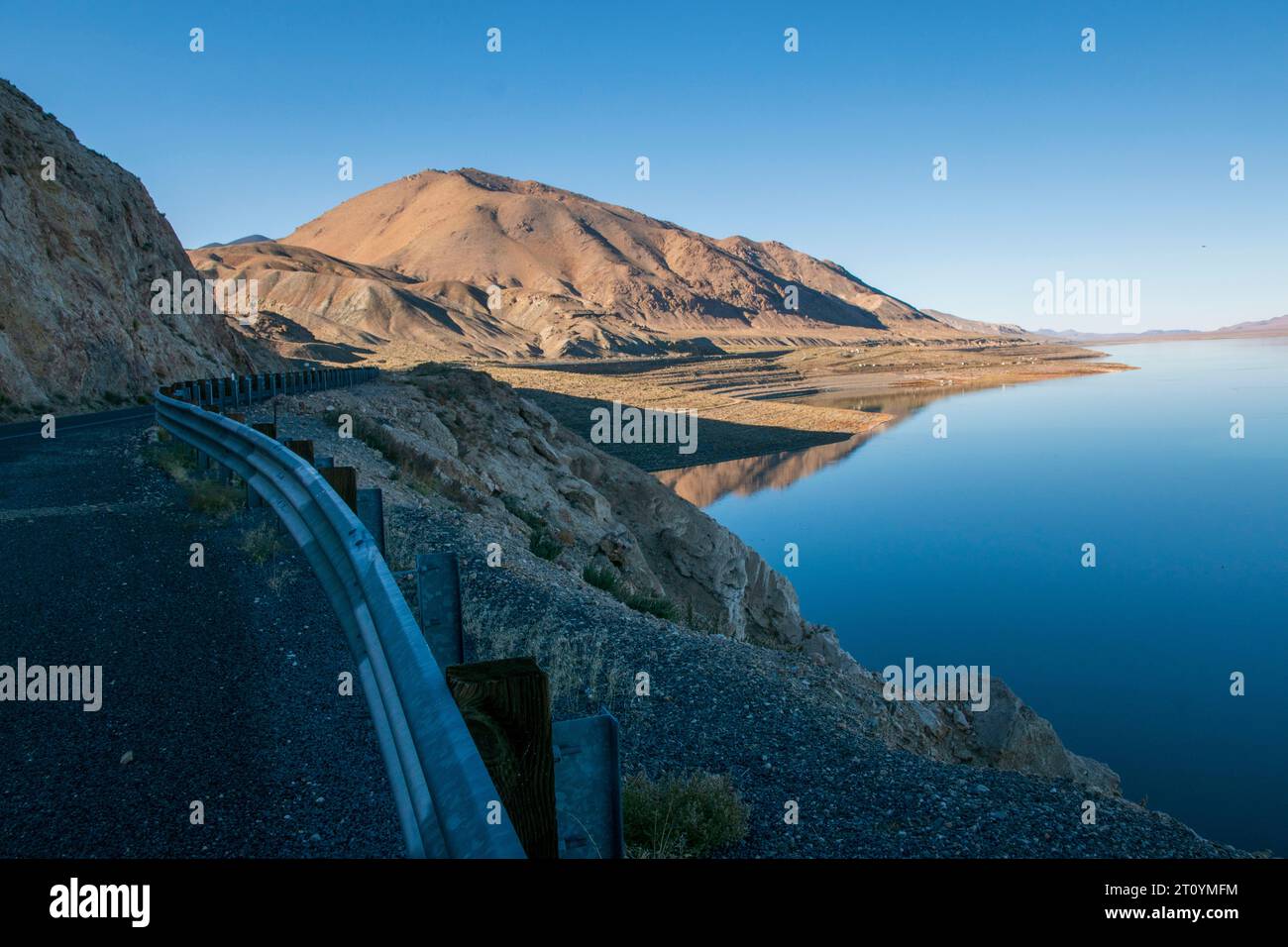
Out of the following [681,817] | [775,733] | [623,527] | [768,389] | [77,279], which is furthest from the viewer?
[768,389]

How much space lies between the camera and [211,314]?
109 ft

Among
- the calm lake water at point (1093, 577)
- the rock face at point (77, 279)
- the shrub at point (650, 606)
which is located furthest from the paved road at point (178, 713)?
the rock face at point (77, 279)

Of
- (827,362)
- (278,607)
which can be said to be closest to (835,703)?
(278,607)

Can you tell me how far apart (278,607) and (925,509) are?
33192 millimetres

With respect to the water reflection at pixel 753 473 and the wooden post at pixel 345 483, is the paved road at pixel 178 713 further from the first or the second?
the water reflection at pixel 753 473

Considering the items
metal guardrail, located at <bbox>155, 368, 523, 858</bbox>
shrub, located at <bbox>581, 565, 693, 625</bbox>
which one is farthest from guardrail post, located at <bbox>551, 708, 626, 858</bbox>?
shrub, located at <bbox>581, 565, 693, 625</bbox>

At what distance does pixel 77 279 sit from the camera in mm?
24312

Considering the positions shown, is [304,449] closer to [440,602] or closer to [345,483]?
[345,483]

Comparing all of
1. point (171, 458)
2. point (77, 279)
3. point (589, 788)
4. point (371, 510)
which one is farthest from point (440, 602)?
point (77, 279)

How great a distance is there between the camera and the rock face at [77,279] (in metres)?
21.1

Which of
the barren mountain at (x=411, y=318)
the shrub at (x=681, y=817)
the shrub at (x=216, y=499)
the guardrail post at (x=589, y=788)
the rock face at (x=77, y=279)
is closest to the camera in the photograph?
the guardrail post at (x=589, y=788)

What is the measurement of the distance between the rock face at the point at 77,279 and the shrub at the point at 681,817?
20.0 metres

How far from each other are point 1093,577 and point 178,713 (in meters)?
27.3

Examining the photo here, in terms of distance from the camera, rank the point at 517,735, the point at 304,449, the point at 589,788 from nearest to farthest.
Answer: the point at 517,735 → the point at 589,788 → the point at 304,449
